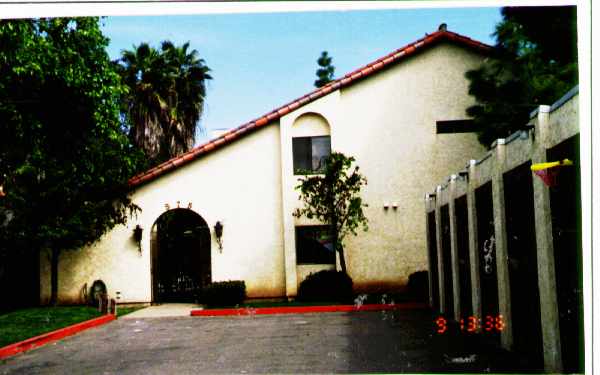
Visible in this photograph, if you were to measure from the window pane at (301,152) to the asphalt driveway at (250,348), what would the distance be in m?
5.34

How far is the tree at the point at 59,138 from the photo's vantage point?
10234 mm

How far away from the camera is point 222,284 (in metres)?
15.7

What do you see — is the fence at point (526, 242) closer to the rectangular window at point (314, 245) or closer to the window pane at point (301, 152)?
the rectangular window at point (314, 245)

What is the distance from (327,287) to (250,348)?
264 inches

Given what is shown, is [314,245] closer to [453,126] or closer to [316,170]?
[316,170]

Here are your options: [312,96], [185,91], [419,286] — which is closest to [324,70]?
[185,91]

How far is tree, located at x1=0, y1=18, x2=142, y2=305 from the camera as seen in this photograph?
1023 cm

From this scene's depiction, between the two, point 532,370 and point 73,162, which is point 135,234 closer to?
point 73,162

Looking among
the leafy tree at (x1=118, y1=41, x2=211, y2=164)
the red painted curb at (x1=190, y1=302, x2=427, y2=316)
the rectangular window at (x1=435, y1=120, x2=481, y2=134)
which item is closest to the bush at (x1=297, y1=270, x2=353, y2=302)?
the red painted curb at (x1=190, y1=302, x2=427, y2=316)

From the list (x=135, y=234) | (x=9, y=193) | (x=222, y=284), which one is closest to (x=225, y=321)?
(x=222, y=284)

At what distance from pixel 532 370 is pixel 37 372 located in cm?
592

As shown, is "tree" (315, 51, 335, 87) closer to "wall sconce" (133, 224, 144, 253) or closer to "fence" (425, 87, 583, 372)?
"wall sconce" (133, 224, 144, 253)

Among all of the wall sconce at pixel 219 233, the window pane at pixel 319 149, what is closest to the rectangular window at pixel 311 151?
the window pane at pixel 319 149

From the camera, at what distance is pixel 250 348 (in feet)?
30.3
